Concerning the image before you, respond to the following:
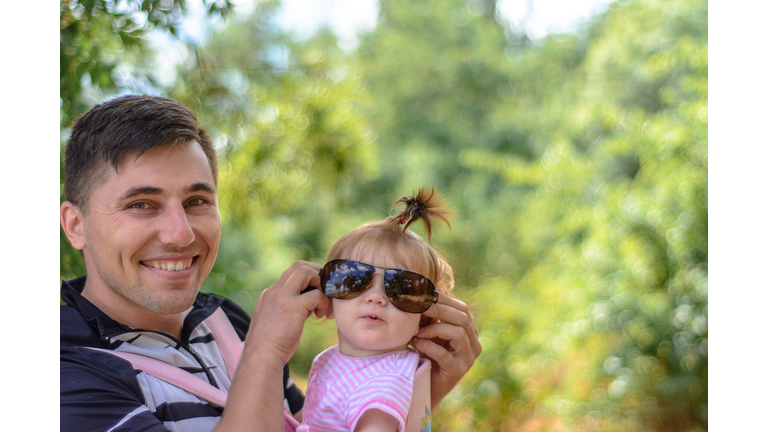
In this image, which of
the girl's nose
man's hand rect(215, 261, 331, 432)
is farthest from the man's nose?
the girl's nose

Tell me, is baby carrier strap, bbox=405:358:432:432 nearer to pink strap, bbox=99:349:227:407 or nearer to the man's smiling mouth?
pink strap, bbox=99:349:227:407

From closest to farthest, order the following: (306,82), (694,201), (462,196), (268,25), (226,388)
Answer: (226,388)
(694,201)
(306,82)
(268,25)
(462,196)

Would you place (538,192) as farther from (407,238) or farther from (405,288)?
(405,288)

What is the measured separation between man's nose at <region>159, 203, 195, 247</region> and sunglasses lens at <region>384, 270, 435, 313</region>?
0.58 metres

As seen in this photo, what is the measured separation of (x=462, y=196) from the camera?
7.90 metres

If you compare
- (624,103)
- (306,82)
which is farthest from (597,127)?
(306,82)

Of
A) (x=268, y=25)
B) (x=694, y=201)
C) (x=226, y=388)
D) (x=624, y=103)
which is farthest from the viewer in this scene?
(x=268, y=25)

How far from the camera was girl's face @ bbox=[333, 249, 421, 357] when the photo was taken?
144 cm

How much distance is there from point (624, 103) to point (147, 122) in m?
5.13

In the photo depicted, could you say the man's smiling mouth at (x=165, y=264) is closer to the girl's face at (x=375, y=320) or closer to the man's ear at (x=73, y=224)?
the man's ear at (x=73, y=224)

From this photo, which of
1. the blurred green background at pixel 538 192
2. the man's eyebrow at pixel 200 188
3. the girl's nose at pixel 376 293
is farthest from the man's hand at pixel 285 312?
the blurred green background at pixel 538 192

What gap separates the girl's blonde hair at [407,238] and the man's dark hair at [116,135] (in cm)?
Result: 58

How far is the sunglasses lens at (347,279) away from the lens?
1453mm
